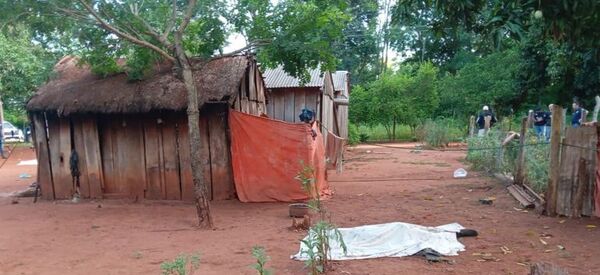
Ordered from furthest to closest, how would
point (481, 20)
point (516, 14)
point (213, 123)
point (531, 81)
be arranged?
1. point (531, 81)
2. point (213, 123)
3. point (481, 20)
4. point (516, 14)

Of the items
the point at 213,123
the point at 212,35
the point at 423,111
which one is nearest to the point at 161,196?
the point at 213,123

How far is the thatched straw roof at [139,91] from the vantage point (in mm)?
9289

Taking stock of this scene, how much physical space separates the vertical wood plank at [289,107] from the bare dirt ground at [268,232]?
5.43 m

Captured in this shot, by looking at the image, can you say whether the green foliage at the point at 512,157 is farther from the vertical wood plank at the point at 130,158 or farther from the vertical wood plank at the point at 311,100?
the vertical wood plank at the point at 130,158

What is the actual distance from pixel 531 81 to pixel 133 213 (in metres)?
18.5

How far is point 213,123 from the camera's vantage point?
9.68 meters

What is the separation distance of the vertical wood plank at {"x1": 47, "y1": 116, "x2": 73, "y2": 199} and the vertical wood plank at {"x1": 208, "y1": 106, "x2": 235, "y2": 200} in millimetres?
3277

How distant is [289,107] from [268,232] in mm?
9636

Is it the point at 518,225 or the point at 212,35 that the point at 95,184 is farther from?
the point at 518,225

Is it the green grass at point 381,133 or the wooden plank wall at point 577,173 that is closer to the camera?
the wooden plank wall at point 577,173

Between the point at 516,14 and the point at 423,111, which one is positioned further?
the point at 423,111

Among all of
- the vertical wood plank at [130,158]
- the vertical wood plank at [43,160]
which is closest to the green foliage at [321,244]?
the vertical wood plank at [130,158]

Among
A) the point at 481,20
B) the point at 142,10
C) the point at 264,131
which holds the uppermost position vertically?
the point at 142,10

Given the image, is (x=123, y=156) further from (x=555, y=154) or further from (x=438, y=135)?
(x=438, y=135)
